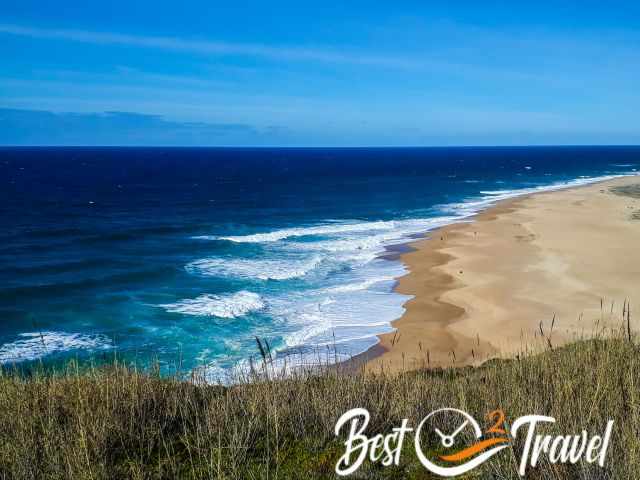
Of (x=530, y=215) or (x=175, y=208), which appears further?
(x=175, y=208)

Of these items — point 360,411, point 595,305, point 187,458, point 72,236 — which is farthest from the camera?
point 72,236

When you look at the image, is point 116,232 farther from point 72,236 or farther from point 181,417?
point 181,417

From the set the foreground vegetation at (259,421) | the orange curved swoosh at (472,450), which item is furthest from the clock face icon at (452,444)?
the foreground vegetation at (259,421)

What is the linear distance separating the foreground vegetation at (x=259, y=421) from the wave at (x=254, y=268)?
2020cm

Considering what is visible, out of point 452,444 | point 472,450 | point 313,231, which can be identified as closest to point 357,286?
point 313,231

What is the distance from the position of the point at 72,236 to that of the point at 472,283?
28.1m

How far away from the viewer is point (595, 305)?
71.1ft

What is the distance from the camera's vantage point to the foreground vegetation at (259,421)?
17.6 feet

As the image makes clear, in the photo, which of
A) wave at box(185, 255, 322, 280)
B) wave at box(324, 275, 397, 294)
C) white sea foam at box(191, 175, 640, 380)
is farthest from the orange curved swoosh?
wave at box(185, 255, 322, 280)

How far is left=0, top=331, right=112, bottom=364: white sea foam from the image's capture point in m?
17.8

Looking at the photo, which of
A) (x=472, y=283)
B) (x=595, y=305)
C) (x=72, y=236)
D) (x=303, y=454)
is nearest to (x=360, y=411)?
(x=303, y=454)

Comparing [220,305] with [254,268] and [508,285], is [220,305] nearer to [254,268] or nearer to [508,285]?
[254,268]

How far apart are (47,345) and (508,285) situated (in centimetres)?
1926

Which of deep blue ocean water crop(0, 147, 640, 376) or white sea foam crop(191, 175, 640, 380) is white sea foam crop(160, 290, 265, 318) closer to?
deep blue ocean water crop(0, 147, 640, 376)
